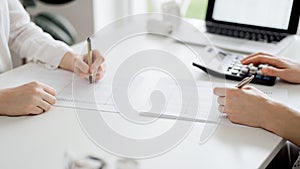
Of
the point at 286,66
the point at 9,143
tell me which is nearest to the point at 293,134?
the point at 286,66

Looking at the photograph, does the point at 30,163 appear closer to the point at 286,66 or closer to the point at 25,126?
the point at 25,126

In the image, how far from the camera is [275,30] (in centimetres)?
152

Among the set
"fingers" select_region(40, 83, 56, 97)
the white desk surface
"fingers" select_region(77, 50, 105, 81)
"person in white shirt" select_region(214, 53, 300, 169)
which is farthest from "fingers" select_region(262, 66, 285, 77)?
"fingers" select_region(40, 83, 56, 97)

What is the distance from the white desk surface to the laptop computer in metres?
0.55

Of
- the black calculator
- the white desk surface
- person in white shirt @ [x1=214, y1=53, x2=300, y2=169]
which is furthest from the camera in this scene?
the black calculator

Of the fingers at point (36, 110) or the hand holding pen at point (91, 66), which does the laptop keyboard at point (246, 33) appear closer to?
the hand holding pen at point (91, 66)

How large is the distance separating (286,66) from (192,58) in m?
0.29

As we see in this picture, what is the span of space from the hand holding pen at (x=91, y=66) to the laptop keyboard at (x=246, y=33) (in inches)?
19.2

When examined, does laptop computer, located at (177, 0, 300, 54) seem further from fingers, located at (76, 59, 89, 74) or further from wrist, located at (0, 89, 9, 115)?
wrist, located at (0, 89, 9, 115)

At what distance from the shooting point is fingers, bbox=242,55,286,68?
124 cm

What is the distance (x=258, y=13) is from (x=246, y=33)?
78 mm

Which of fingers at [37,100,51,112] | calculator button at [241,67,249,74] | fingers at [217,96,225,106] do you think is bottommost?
fingers at [37,100,51,112]

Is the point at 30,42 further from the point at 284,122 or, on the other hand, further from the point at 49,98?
the point at 284,122

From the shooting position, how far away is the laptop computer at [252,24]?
147 centimetres
